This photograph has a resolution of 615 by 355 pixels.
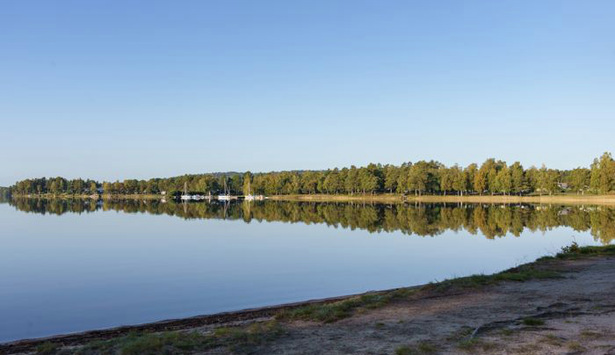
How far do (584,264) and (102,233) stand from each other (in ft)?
137

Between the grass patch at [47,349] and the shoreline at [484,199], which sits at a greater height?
the shoreline at [484,199]

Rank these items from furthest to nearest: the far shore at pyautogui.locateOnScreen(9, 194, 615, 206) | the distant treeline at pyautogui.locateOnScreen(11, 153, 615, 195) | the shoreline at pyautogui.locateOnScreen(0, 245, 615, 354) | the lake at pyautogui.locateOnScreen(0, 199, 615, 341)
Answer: the distant treeline at pyautogui.locateOnScreen(11, 153, 615, 195), the far shore at pyautogui.locateOnScreen(9, 194, 615, 206), the lake at pyautogui.locateOnScreen(0, 199, 615, 341), the shoreline at pyautogui.locateOnScreen(0, 245, 615, 354)

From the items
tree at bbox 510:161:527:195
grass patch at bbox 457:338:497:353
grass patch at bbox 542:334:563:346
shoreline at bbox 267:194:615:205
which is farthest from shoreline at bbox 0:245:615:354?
tree at bbox 510:161:527:195

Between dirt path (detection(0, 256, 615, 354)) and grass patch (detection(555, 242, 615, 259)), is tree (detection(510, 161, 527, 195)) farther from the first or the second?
dirt path (detection(0, 256, 615, 354))

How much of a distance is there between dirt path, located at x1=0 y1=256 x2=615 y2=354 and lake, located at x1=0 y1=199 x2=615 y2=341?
5.90m

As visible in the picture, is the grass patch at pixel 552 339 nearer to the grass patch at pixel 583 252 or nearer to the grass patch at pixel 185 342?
the grass patch at pixel 185 342

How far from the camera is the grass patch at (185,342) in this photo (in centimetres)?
923

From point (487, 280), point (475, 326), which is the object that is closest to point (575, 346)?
point (475, 326)

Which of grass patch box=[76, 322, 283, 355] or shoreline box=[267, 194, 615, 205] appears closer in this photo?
grass patch box=[76, 322, 283, 355]

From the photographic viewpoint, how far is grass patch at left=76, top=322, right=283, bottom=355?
364 inches

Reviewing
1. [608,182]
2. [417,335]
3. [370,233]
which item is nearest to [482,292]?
[417,335]

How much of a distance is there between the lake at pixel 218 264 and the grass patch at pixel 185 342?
5809 millimetres

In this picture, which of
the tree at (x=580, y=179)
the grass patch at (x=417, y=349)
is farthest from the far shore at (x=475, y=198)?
the grass patch at (x=417, y=349)

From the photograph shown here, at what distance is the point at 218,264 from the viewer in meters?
27.8
